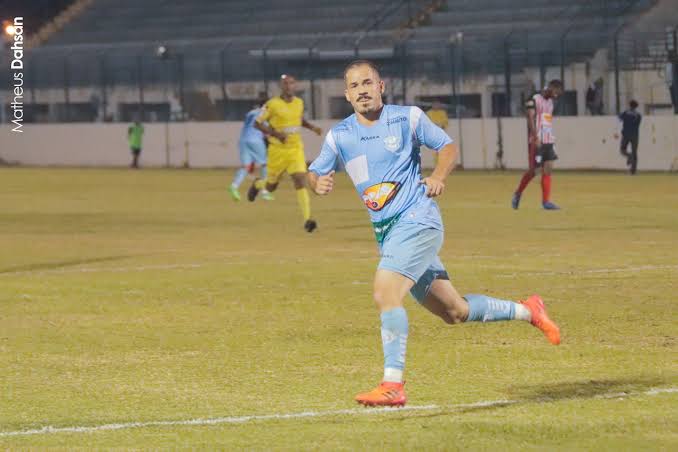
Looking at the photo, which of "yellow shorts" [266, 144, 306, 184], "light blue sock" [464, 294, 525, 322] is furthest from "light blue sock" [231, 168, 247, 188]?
"light blue sock" [464, 294, 525, 322]

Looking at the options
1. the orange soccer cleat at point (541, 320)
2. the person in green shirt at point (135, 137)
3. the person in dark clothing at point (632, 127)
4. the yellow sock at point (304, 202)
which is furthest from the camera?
the person in green shirt at point (135, 137)

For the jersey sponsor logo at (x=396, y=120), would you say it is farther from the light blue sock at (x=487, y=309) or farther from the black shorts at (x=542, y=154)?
the black shorts at (x=542, y=154)

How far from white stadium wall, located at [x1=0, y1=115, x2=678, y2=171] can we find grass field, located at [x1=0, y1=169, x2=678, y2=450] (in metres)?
16.3

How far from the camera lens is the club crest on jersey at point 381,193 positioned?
8.32 metres

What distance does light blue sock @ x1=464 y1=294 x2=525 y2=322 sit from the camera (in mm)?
8641

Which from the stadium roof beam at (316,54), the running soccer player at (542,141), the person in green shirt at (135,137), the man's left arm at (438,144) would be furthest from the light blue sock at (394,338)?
the person in green shirt at (135,137)

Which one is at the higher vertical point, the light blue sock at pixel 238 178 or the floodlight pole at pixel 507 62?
the floodlight pole at pixel 507 62

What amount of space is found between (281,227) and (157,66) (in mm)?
28873

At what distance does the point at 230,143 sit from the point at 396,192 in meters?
41.0

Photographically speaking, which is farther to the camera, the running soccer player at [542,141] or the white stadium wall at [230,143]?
the white stadium wall at [230,143]

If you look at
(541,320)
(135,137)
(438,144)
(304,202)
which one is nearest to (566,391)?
(541,320)

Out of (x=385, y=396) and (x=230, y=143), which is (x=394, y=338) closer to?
(x=385, y=396)

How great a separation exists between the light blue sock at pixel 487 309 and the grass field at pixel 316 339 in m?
0.41

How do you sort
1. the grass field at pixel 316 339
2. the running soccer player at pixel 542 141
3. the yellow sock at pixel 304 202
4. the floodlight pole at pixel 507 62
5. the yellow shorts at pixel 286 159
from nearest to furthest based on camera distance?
the grass field at pixel 316 339, the yellow sock at pixel 304 202, the yellow shorts at pixel 286 159, the running soccer player at pixel 542 141, the floodlight pole at pixel 507 62
